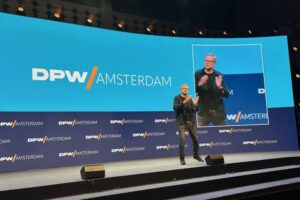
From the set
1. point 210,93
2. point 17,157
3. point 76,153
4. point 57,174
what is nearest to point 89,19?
point 76,153

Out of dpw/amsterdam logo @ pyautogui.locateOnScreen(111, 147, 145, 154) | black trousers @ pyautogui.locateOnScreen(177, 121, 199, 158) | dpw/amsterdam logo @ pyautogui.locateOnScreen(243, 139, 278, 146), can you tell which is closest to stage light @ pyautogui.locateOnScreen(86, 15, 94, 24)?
dpw/amsterdam logo @ pyautogui.locateOnScreen(111, 147, 145, 154)

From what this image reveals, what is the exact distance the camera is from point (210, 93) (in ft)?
27.1

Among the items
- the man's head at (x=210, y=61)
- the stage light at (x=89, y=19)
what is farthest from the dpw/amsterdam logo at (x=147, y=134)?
the stage light at (x=89, y=19)

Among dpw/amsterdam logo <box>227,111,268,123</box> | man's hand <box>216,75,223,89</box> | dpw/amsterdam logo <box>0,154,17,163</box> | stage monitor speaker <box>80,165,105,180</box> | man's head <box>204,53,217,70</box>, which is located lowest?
stage monitor speaker <box>80,165,105,180</box>

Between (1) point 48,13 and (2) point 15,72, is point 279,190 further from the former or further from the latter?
(1) point 48,13

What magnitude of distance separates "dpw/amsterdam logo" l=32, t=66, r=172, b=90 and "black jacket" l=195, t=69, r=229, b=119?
2.39 feet

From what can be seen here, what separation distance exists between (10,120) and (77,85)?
1280mm

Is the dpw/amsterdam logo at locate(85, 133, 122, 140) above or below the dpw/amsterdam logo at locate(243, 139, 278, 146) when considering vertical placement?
above

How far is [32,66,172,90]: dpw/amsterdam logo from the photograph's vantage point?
632cm

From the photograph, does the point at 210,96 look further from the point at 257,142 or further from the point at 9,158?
the point at 9,158

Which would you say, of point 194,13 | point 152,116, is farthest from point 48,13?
point 194,13

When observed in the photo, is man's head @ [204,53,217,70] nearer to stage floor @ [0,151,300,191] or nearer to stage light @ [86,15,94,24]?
stage light @ [86,15,94,24]

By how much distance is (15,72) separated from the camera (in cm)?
598

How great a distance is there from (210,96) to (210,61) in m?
0.72
